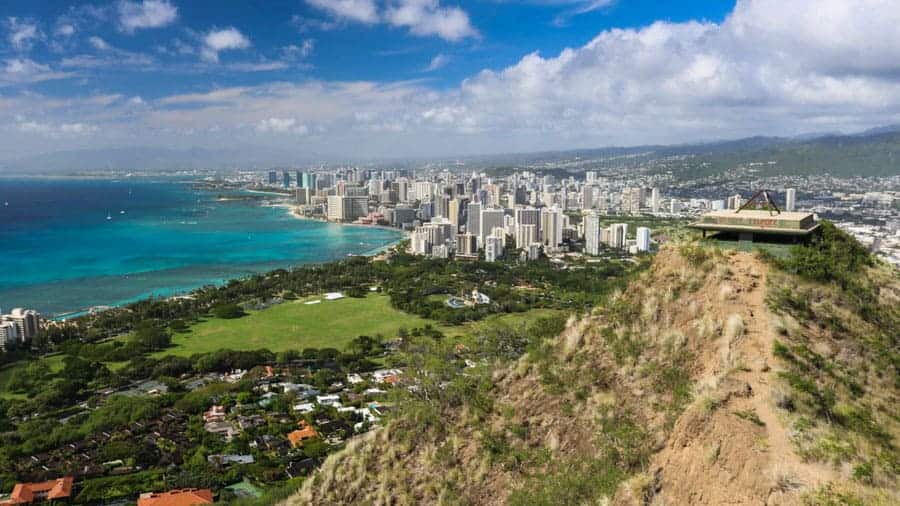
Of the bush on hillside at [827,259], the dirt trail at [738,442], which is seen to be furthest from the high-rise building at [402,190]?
the dirt trail at [738,442]

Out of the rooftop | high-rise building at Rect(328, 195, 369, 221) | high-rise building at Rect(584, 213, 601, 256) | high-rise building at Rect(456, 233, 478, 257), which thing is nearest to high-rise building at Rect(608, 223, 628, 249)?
high-rise building at Rect(584, 213, 601, 256)

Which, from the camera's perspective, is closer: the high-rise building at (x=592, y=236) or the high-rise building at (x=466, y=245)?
the high-rise building at (x=592, y=236)

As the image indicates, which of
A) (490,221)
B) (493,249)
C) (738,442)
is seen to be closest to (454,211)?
(490,221)

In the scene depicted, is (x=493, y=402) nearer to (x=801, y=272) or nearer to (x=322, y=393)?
(x=801, y=272)

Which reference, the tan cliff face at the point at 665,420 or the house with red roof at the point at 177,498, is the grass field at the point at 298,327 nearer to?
the house with red roof at the point at 177,498

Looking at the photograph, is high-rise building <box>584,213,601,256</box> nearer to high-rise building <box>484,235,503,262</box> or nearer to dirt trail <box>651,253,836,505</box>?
high-rise building <box>484,235,503,262</box>

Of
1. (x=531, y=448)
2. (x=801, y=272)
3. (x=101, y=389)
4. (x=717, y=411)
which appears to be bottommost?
(x=101, y=389)

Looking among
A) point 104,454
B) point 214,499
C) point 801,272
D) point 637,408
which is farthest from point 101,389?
point 801,272
